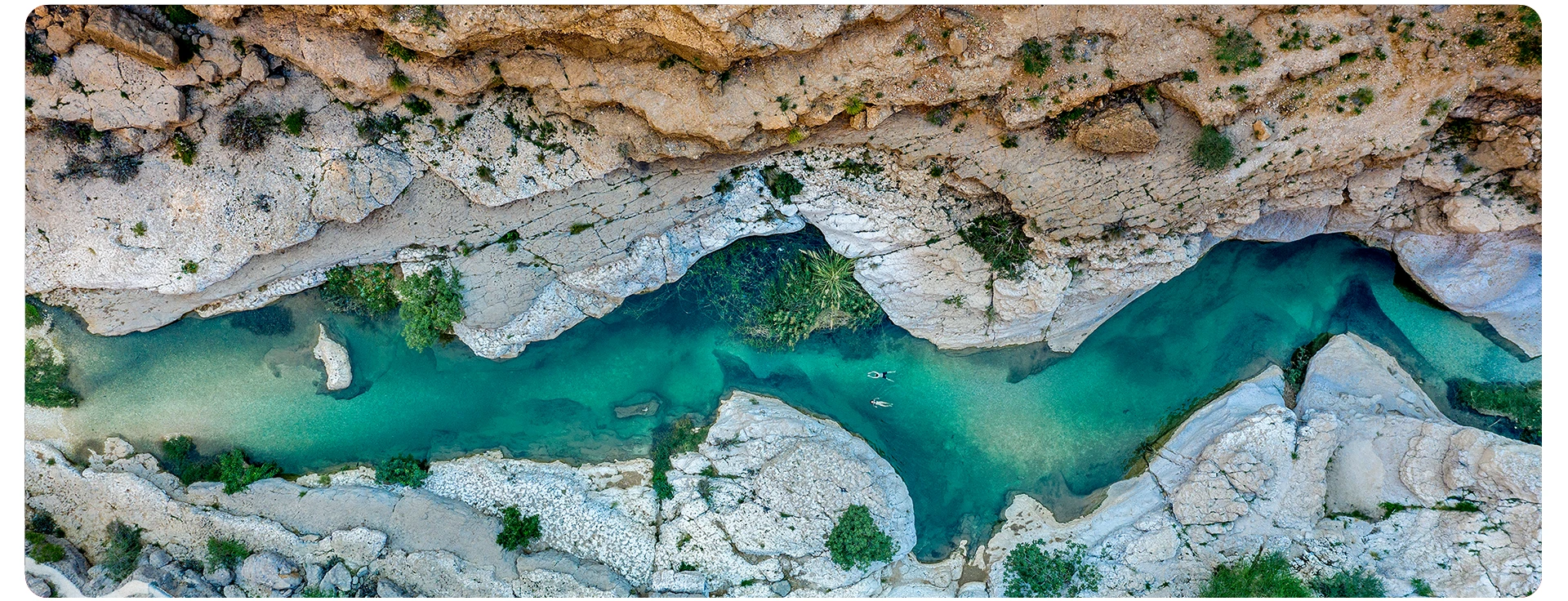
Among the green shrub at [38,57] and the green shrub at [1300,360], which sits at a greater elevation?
the green shrub at [38,57]

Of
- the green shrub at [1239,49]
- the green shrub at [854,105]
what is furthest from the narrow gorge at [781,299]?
the green shrub at [854,105]

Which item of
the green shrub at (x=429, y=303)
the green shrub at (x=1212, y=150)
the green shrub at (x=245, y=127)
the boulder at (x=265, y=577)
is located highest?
the green shrub at (x=1212, y=150)

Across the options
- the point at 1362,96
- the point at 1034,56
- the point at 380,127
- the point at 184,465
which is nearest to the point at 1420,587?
the point at 1362,96

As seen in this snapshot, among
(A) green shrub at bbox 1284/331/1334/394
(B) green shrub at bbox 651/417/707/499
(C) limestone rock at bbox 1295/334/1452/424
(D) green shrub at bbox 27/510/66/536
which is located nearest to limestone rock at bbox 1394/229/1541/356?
(C) limestone rock at bbox 1295/334/1452/424

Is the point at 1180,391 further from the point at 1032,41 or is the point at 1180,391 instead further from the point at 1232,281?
the point at 1032,41

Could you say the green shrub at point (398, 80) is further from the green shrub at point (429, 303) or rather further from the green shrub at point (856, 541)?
the green shrub at point (856, 541)

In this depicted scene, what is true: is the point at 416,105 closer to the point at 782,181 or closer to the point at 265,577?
the point at 782,181
